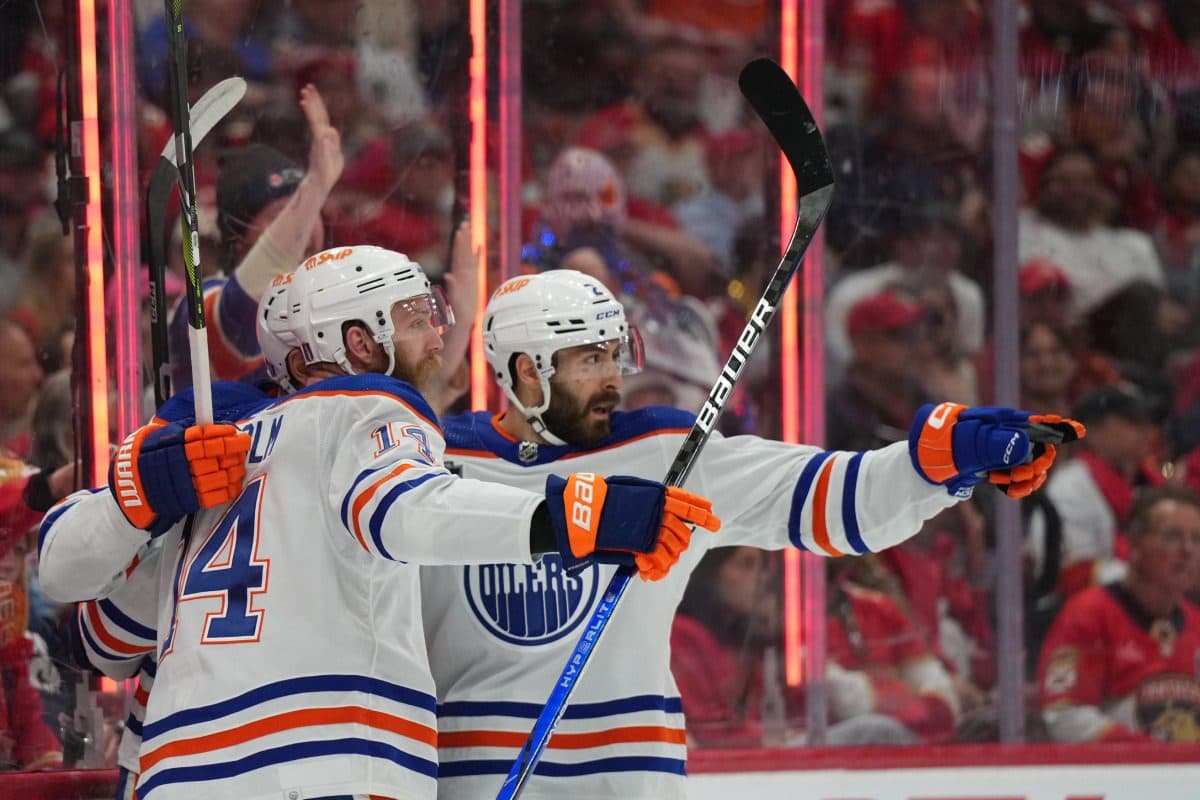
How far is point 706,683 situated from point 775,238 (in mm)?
972

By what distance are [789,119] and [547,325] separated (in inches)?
20.5

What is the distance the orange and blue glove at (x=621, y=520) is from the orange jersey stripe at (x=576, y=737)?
0.58 meters

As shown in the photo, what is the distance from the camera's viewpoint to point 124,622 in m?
2.90

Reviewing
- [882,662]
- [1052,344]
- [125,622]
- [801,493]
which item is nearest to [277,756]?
[125,622]

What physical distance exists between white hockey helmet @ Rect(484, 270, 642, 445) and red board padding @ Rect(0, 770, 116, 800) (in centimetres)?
98

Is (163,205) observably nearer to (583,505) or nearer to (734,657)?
(583,505)

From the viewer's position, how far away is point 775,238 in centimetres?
409

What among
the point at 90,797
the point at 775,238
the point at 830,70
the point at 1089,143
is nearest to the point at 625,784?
the point at 90,797

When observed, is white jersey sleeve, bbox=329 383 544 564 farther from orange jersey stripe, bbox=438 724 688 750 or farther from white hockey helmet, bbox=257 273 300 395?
orange jersey stripe, bbox=438 724 688 750

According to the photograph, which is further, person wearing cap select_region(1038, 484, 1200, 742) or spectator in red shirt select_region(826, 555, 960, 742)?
person wearing cap select_region(1038, 484, 1200, 742)

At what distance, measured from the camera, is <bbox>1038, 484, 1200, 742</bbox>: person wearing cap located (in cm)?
436

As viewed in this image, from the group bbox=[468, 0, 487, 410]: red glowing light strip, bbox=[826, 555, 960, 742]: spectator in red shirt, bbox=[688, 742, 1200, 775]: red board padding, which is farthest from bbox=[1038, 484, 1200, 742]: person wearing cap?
bbox=[468, 0, 487, 410]: red glowing light strip

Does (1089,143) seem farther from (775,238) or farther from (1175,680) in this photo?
(1175,680)

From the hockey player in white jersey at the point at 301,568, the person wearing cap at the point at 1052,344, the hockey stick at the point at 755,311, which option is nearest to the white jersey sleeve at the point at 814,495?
the hockey stick at the point at 755,311
